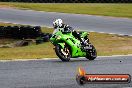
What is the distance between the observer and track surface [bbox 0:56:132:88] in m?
9.21

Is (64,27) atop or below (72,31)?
atop

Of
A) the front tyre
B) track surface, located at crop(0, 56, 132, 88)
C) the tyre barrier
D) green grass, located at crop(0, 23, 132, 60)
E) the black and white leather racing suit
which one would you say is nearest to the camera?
track surface, located at crop(0, 56, 132, 88)

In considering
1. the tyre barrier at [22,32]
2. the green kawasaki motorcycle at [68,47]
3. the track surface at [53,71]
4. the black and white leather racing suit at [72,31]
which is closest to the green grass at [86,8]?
the tyre barrier at [22,32]

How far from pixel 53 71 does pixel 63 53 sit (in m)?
2.47

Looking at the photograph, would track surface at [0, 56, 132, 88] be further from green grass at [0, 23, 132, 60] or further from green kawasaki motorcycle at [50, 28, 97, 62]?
green grass at [0, 23, 132, 60]

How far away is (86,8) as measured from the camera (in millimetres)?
31031

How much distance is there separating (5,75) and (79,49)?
382cm

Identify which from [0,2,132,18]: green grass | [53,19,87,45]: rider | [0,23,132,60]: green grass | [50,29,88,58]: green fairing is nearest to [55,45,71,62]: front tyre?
[50,29,88,58]: green fairing

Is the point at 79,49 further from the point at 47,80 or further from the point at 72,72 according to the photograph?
the point at 47,80

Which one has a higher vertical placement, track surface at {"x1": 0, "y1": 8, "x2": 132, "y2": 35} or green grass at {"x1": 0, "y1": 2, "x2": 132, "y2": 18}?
track surface at {"x1": 0, "y1": 8, "x2": 132, "y2": 35}

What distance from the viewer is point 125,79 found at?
618 cm

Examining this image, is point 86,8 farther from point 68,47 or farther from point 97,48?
point 68,47

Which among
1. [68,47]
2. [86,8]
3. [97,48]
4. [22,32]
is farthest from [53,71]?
[86,8]

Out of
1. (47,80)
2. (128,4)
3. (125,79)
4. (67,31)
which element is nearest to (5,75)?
(47,80)
